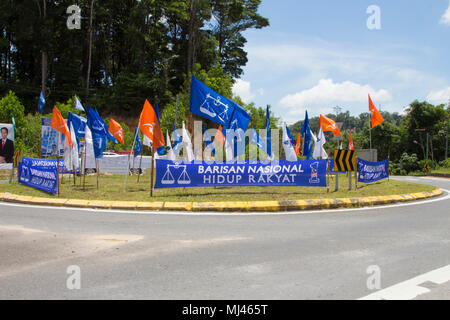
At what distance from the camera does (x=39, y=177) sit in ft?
41.0

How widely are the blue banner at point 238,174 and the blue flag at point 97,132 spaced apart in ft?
14.6

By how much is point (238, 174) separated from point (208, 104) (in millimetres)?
2639

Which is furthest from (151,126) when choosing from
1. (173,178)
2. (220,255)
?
(220,255)

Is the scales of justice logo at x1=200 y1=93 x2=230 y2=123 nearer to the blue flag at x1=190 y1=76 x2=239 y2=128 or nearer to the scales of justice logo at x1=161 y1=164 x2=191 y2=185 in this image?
the blue flag at x1=190 y1=76 x2=239 y2=128

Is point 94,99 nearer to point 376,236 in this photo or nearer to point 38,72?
point 38,72

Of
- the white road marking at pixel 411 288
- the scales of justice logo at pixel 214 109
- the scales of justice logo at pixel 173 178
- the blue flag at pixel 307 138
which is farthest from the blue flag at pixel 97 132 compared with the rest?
the white road marking at pixel 411 288

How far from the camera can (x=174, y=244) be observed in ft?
18.4

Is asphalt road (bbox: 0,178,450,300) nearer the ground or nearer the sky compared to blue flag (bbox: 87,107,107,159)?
nearer the ground

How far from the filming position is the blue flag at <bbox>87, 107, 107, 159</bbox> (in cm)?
1412

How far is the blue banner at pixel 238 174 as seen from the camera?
434 inches

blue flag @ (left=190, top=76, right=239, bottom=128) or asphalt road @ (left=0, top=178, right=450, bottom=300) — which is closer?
asphalt road @ (left=0, top=178, right=450, bottom=300)

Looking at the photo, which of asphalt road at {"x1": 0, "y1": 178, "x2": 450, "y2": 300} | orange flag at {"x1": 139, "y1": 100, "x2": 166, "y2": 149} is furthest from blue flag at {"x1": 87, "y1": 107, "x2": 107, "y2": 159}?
asphalt road at {"x1": 0, "y1": 178, "x2": 450, "y2": 300}

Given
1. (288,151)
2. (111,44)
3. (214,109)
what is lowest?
(288,151)

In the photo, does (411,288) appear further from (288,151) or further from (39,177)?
(39,177)
